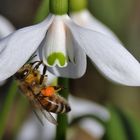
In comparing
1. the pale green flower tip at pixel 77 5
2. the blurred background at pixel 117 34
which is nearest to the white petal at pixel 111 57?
the pale green flower tip at pixel 77 5

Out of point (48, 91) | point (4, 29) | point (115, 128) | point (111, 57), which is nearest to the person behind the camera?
point (111, 57)

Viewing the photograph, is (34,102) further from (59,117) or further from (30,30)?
(30,30)

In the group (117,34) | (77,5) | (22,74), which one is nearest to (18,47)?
(22,74)

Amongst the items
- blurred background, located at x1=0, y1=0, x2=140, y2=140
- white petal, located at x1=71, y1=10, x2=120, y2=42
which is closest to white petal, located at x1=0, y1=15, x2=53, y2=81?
white petal, located at x1=71, y1=10, x2=120, y2=42

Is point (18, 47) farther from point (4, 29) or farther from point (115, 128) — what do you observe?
point (4, 29)

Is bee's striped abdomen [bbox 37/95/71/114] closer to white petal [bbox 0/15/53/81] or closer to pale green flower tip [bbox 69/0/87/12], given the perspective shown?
white petal [bbox 0/15/53/81]

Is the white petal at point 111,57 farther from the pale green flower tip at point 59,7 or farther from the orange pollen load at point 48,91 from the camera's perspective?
the orange pollen load at point 48,91

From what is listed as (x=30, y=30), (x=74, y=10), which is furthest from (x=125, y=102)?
(x=30, y=30)
